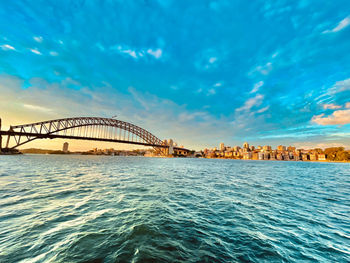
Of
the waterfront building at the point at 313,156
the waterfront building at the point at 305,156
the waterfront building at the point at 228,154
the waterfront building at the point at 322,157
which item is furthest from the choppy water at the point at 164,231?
the waterfront building at the point at 305,156

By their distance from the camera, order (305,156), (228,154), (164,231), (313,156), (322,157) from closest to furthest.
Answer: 1. (164,231)
2. (322,157)
3. (313,156)
4. (305,156)
5. (228,154)

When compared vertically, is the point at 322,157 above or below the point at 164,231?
above

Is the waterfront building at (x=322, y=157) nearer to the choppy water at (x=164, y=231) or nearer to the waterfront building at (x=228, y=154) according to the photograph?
the waterfront building at (x=228, y=154)

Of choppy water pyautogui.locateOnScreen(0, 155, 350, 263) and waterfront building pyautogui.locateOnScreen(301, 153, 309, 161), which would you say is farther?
waterfront building pyautogui.locateOnScreen(301, 153, 309, 161)

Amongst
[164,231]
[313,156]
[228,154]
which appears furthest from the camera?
[228,154]

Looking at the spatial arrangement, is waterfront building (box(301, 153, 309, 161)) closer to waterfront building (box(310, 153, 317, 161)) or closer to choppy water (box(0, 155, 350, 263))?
waterfront building (box(310, 153, 317, 161))

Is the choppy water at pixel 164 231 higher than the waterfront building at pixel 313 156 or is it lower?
lower

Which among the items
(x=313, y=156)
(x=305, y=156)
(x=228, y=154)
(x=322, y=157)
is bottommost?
(x=322, y=157)

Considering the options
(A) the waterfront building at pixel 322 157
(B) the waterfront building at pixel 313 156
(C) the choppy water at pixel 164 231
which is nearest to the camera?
(C) the choppy water at pixel 164 231

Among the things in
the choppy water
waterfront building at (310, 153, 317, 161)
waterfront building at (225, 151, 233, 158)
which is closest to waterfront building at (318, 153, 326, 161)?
waterfront building at (310, 153, 317, 161)

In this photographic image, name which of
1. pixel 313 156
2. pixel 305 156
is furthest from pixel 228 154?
pixel 313 156

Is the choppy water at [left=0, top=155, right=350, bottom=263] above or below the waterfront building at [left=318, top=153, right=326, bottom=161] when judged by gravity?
below

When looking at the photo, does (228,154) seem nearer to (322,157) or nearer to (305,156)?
(305,156)

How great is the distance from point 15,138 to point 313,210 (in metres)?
95.4
